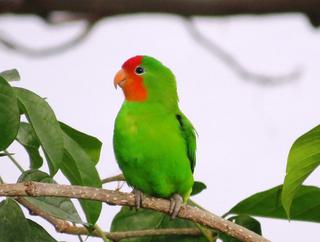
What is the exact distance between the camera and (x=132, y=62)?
9.45 ft

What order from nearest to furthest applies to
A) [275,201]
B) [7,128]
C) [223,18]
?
[7,128] → [275,201] → [223,18]

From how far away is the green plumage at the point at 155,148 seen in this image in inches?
102

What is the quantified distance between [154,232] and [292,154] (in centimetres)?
42

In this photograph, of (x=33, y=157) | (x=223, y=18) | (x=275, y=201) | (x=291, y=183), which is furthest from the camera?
(x=223, y=18)

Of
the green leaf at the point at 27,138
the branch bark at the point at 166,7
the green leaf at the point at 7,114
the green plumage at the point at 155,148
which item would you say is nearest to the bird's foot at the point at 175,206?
the green plumage at the point at 155,148

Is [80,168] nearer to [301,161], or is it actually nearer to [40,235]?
[40,235]

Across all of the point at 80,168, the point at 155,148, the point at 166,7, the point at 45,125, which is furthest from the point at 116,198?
the point at 166,7

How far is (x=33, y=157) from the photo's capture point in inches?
88.6

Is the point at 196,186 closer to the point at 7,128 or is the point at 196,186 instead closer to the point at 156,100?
the point at 156,100

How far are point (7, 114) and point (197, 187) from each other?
92 cm

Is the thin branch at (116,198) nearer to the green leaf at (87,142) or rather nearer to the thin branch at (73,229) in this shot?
the thin branch at (73,229)

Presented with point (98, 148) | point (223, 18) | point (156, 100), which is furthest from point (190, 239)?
point (223, 18)

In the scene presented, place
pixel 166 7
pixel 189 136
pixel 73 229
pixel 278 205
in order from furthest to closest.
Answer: pixel 166 7 < pixel 189 136 < pixel 278 205 < pixel 73 229

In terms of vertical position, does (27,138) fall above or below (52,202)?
above
